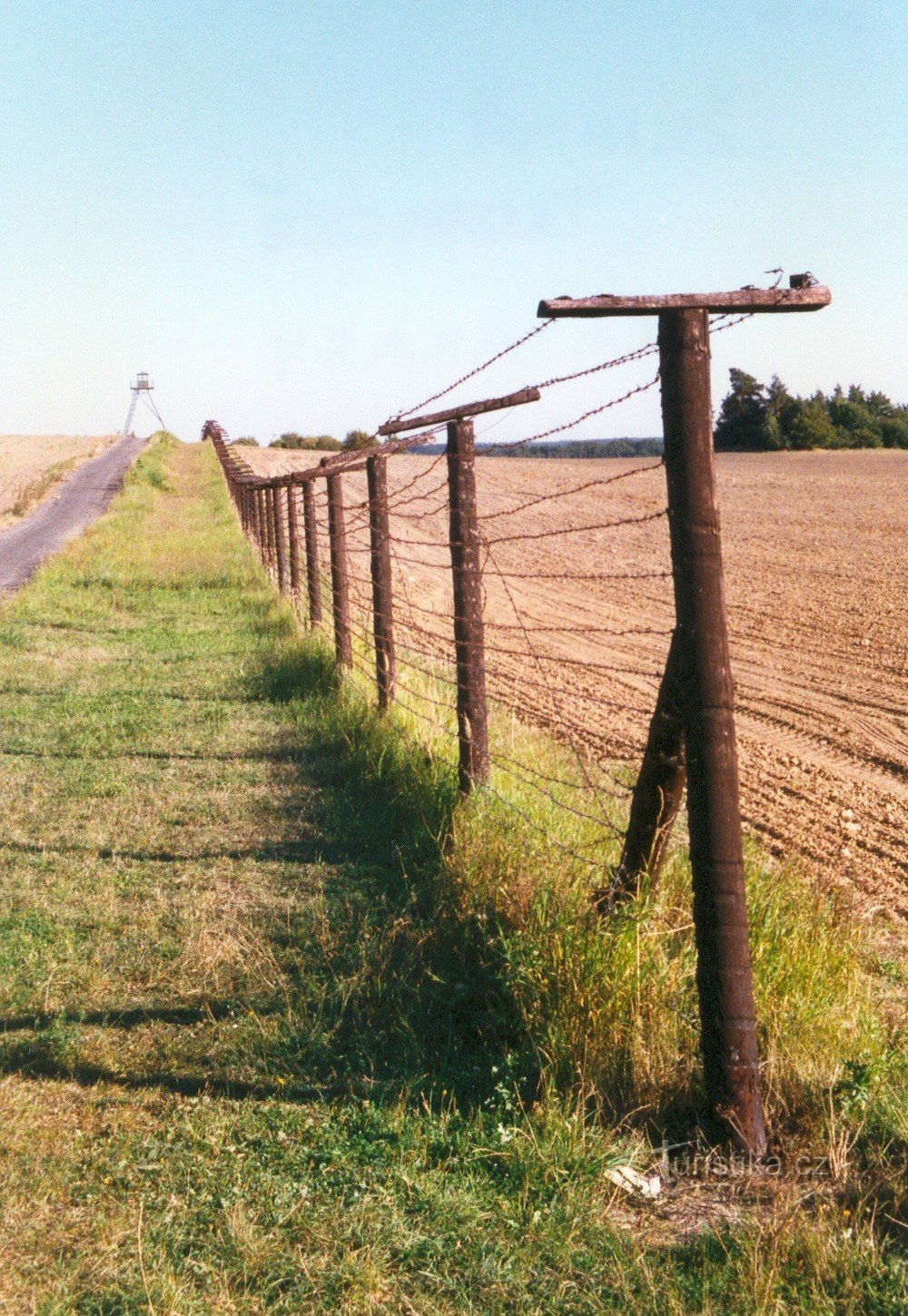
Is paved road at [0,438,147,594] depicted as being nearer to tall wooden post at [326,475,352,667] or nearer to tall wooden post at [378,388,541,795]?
tall wooden post at [326,475,352,667]

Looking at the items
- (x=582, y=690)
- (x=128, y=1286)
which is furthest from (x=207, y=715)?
(x=128, y=1286)

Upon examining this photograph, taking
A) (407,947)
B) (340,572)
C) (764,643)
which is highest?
(340,572)

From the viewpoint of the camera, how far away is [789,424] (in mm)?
56375

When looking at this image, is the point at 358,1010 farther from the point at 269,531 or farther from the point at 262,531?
the point at 262,531

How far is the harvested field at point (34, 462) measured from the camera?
39656 millimetres

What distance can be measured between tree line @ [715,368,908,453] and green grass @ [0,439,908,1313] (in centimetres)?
5348

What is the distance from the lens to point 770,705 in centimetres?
930

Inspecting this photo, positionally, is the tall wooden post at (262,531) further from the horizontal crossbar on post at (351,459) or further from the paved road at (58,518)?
the horizontal crossbar on post at (351,459)

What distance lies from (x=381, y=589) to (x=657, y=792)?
4.07 metres

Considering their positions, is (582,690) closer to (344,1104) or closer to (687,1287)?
(344,1104)

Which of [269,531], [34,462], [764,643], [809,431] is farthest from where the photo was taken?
[34,462]

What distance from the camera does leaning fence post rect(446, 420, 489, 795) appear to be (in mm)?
5285

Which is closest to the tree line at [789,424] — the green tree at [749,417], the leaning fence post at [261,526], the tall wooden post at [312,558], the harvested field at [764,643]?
the green tree at [749,417]

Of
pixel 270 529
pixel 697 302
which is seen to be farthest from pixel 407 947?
pixel 270 529
